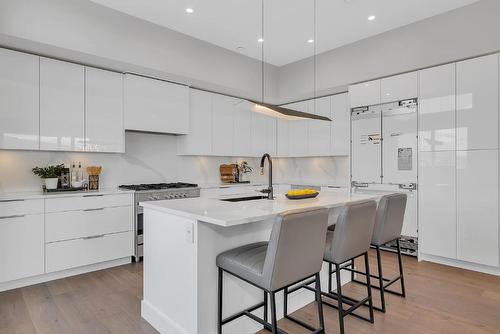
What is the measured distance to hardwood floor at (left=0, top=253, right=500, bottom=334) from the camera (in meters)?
2.35

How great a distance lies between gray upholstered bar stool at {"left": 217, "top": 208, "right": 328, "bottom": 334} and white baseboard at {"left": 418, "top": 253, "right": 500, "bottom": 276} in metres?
2.72

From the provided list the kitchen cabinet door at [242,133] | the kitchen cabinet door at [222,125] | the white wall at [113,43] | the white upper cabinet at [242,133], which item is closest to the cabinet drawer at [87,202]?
the white wall at [113,43]

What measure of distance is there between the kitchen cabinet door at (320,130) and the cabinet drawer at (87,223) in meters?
3.27

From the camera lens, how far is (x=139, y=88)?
4.07m

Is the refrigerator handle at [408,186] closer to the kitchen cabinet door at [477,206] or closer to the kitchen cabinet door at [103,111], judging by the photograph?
the kitchen cabinet door at [477,206]

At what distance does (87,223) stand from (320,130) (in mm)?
3900

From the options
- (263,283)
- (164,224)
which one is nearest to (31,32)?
(164,224)

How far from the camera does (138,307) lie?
8.77 feet

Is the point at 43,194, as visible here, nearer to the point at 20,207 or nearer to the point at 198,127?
the point at 20,207

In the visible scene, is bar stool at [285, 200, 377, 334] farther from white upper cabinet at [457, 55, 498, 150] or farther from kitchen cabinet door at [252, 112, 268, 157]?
kitchen cabinet door at [252, 112, 268, 157]

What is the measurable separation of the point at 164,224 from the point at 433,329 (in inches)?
87.8

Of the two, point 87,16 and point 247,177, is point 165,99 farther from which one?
A: point 247,177

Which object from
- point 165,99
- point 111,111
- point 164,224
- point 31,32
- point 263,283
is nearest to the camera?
point 263,283

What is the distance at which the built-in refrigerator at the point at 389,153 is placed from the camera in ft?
13.3
